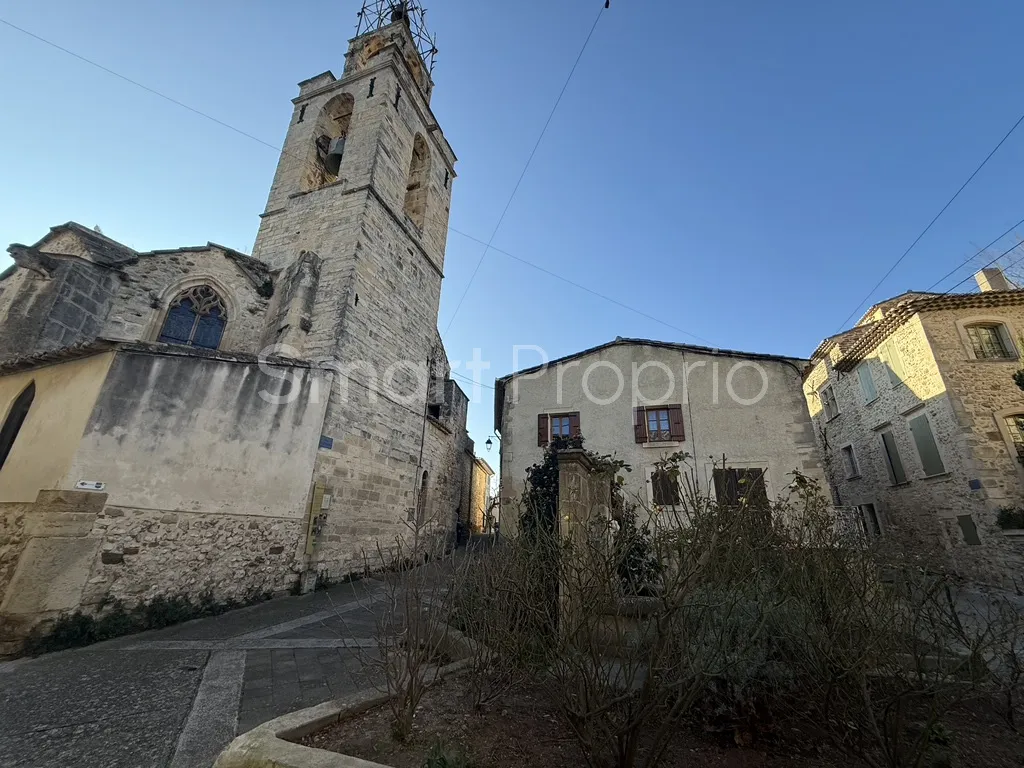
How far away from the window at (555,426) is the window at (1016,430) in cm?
1092

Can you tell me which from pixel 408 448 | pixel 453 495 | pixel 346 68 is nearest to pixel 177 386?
pixel 408 448

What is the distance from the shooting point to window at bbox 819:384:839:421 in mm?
17266

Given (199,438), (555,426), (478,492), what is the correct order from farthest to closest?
1. (478,492)
2. (555,426)
3. (199,438)

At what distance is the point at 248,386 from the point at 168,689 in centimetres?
446

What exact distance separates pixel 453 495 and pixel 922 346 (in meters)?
15.5

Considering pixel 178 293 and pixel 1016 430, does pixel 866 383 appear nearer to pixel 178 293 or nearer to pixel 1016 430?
pixel 1016 430

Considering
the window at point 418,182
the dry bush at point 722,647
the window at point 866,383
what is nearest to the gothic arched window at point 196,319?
the window at point 418,182

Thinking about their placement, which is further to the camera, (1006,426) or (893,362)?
(893,362)

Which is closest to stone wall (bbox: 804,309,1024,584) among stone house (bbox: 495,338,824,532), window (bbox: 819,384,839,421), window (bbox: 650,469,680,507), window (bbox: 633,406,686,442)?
stone house (bbox: 495,338,824,532)

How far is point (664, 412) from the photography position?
38.8 feet

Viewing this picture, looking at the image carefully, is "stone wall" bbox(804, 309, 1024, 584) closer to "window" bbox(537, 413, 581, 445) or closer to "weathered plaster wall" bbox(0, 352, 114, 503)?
"window" bbox(537, 413, 581, 445)

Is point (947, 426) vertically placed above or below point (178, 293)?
below

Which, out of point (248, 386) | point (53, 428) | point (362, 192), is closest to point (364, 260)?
point (362, 192)

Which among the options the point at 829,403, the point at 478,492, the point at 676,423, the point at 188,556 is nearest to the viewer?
the point at 188,556
